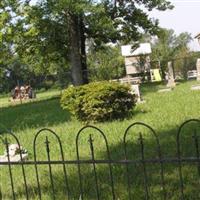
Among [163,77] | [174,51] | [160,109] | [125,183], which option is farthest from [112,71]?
[174,51]

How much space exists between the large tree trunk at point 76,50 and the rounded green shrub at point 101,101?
15.8m

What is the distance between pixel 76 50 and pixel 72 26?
1.38 metres

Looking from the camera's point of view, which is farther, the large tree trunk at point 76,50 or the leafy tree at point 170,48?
the leafy tree at point 170,48

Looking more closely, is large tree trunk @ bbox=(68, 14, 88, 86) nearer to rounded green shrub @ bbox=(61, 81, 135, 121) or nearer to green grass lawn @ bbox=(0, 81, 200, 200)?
rounded green shrub @ bbox=(61, 81, 135, 121)

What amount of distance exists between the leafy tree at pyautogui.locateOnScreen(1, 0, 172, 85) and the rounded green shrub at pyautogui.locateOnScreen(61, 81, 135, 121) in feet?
44.6

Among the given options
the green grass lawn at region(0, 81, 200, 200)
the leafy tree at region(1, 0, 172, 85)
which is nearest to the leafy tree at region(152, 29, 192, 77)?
the leafy tree at region(1, 0, 172, 85)

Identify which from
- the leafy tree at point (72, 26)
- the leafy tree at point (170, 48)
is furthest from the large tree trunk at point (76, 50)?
the leafy tree at point (170, 48)

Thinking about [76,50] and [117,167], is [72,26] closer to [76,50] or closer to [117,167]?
[76,50]

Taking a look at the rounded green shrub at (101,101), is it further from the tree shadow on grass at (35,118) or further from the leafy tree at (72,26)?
the leafy tree at (72,26)

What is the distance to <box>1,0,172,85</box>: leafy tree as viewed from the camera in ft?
90.1

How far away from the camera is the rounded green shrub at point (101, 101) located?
12461mm

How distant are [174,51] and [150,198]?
64117 mm

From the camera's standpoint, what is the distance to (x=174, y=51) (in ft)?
226

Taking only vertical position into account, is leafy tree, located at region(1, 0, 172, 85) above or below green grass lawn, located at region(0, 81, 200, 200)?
above
